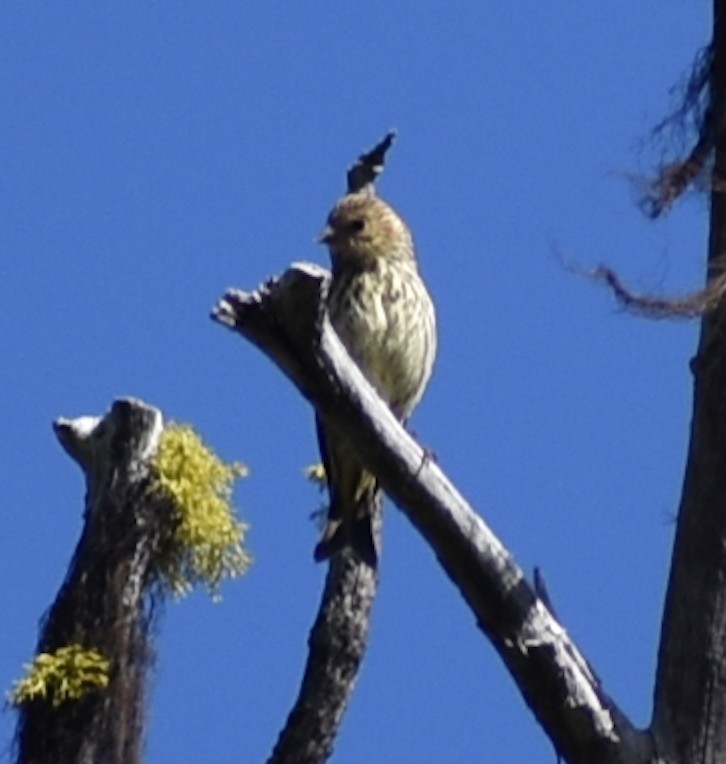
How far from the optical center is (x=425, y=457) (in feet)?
12.1

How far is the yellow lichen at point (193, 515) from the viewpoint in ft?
17.3

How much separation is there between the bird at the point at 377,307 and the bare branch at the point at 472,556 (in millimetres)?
2585

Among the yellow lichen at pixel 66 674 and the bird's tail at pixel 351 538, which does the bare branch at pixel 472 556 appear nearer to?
the yellow lichen at pixel 66 674

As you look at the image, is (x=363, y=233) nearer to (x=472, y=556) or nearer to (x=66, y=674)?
(x=66, y=674)

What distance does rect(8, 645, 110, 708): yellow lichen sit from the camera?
16.1 feet

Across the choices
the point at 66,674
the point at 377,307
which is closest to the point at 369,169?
the point at 377,307

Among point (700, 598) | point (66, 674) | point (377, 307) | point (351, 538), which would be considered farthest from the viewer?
point (377, 307)

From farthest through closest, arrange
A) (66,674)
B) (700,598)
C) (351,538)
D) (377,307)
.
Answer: (377,307) → (351,538) → (66,674) → (700,598)

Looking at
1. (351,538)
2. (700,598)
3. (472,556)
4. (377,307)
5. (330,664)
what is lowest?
(700,598)

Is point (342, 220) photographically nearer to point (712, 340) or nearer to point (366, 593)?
point (366, 593)

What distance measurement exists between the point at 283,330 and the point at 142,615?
1732mm

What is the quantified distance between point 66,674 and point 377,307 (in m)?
2.18

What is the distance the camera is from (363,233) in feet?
23.1

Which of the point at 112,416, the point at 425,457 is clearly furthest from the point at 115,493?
the point at 425,457
